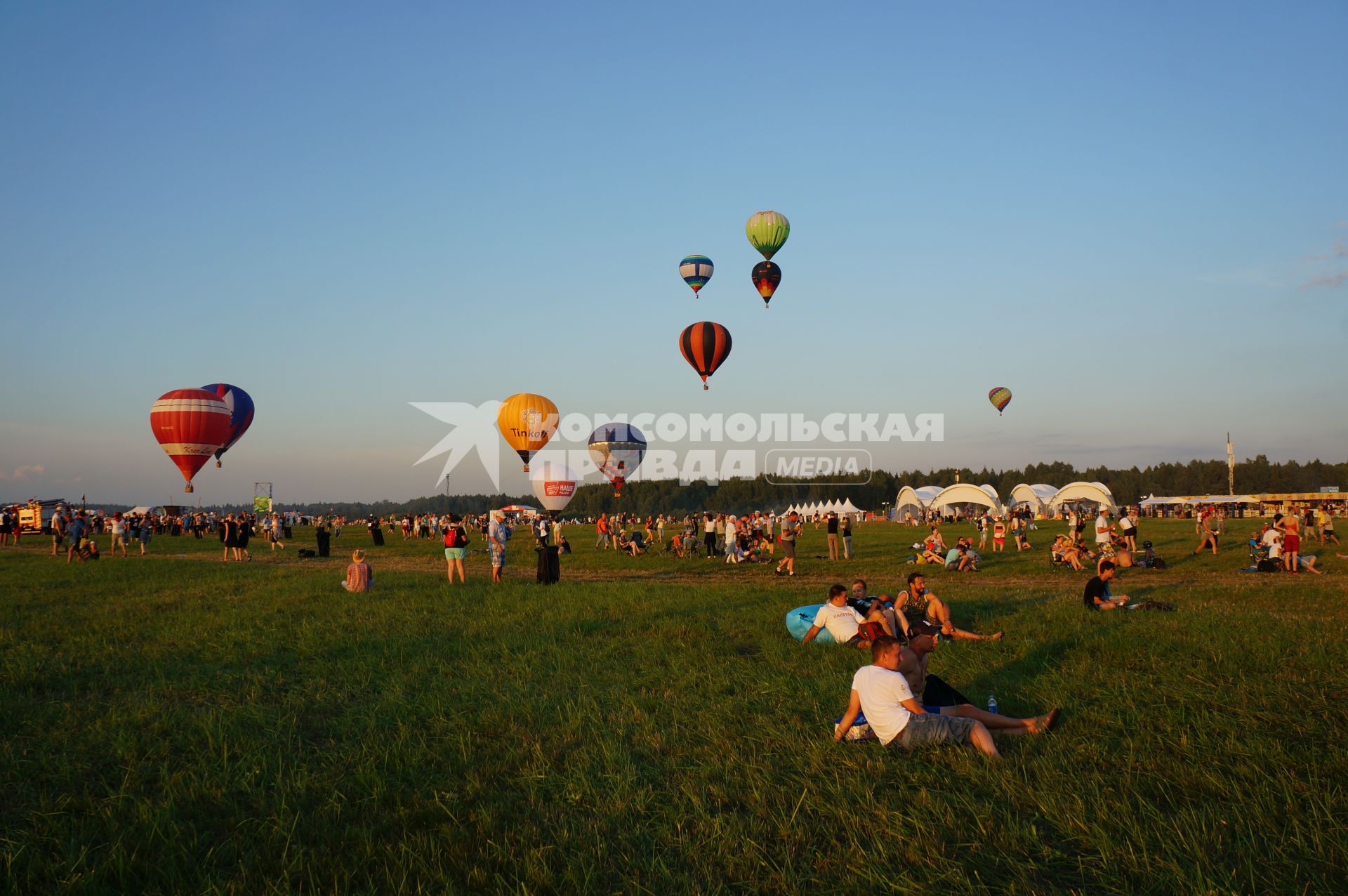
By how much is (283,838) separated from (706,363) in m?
35.3

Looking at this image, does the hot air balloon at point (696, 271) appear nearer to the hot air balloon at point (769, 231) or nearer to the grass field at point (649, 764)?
the hot air balloon at point (769, 231)

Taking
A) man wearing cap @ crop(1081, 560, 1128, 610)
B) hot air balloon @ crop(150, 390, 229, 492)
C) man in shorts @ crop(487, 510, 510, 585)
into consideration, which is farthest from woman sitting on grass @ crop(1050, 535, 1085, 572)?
hot air balloon @ crop(150, 390, 229, 492)

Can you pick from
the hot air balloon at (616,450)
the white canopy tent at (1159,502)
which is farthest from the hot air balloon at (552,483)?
the white canopy tent at (1159,502)

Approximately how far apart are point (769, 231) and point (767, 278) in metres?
2.13

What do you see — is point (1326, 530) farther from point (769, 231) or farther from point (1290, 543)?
point (769, 231)

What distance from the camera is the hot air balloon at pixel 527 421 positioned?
50.9 metres

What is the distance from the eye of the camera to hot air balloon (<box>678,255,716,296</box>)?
4072 centimetres

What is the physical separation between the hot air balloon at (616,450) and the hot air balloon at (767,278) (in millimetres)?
24552

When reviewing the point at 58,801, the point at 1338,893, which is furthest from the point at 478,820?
the point at 1338,893

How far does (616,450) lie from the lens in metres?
59.8

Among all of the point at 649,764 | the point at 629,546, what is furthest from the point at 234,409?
the point at 649,764

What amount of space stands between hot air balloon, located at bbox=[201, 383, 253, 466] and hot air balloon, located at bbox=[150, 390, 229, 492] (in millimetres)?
1252

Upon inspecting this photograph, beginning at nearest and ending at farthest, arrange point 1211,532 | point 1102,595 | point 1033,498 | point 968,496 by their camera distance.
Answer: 1. point 1102,595
2. point 1211,532
3. point 968,496
4. point 1033,498

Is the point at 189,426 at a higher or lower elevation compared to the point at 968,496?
higher
